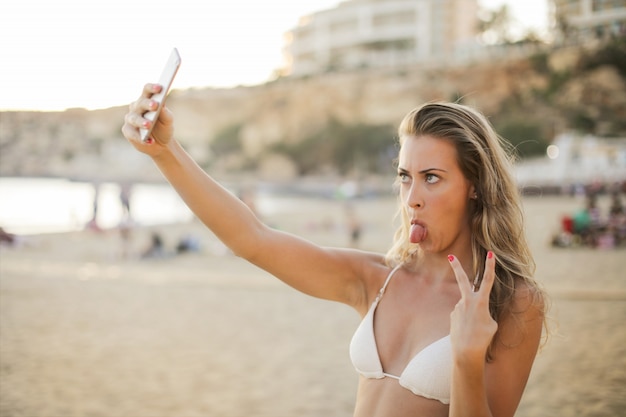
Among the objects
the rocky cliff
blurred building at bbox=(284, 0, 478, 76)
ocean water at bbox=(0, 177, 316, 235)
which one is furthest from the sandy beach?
blurred building at bbox=(284, 0, 478, 76)

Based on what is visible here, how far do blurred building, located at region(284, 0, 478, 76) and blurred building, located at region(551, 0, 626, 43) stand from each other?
1064cm

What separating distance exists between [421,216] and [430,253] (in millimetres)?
257

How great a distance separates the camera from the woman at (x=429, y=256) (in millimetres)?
1632

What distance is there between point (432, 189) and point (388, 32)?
71848 millimetres

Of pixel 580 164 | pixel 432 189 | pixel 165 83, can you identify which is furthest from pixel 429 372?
pixel 580 164

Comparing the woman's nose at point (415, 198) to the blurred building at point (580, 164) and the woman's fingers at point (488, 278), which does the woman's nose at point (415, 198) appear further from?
the blurred building at point (580, 164)

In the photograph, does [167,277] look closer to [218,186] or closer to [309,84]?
[218,186]

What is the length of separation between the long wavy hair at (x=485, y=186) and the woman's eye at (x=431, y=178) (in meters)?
0.09

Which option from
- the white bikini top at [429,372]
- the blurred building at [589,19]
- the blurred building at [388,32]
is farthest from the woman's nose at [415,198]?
the blurred building at [388,32]

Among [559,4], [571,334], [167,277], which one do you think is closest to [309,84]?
[559,4]

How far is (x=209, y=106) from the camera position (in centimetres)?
8344

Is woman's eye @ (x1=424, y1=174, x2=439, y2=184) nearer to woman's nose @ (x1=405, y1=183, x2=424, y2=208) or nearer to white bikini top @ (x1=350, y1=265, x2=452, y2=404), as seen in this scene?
woman's nose @ (x1=405, y1=183, x2=424, y2=208)

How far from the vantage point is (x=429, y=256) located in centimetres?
199

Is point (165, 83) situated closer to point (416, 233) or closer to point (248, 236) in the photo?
point (248, 236)
